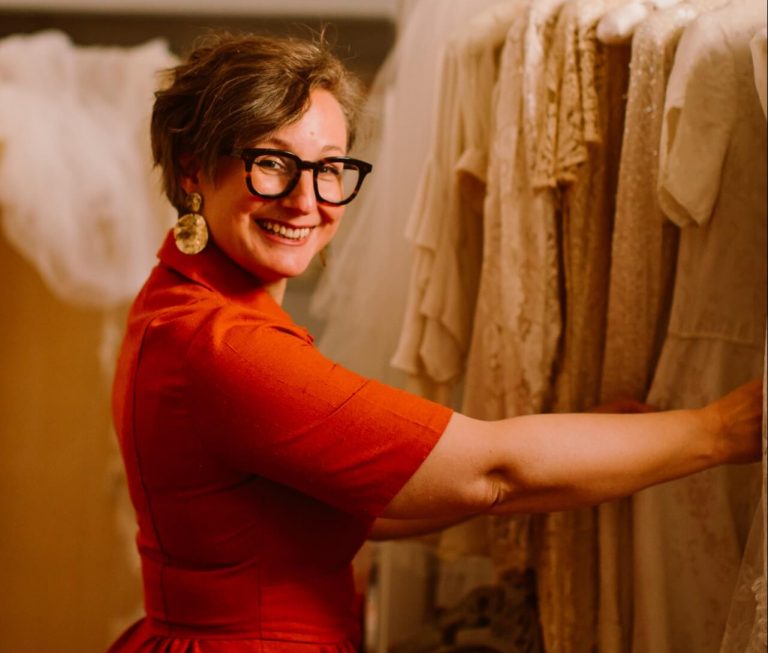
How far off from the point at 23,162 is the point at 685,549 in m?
1.55

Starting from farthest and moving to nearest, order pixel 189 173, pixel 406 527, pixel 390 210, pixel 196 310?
pixel 390 210
pixel 406 527
pixel 189 173
pixel 196 310

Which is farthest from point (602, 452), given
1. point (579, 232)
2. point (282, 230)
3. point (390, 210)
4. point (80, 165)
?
point (80, 165)

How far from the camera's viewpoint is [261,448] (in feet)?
2.84

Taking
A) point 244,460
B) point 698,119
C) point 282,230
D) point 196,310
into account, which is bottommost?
point 244,460

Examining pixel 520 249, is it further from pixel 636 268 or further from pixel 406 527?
pixel 406 527

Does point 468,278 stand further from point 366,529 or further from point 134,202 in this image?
point 134,202

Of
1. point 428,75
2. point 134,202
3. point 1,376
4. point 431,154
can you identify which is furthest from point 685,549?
point 1,376

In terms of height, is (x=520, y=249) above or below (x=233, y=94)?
below

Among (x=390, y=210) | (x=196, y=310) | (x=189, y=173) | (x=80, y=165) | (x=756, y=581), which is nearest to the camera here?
(x=756, y=581)

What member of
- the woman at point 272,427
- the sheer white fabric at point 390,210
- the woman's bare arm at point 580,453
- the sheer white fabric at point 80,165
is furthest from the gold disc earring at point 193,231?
the sheer white fabric at point 80,165

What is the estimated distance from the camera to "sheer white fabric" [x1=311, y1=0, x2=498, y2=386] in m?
1.51

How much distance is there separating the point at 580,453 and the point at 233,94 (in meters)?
0.56

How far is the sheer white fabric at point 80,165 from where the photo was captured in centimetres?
184

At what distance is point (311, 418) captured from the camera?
84 centimetres
